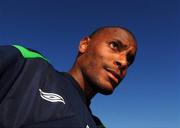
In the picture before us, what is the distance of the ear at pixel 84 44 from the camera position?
4313 mm

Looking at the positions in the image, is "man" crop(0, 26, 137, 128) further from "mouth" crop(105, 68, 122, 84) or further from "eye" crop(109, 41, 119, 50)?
"eye" crop(109, 41, 119, 50)

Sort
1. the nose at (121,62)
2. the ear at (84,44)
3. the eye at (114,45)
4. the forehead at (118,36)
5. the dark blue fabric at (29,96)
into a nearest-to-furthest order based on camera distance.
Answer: the dark blue fabric at (29,96)
the nose at (121,62)
the eye at (114,45)
the forehead at (118,36)
the ear at (84,44)

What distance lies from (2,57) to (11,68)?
0.12 m

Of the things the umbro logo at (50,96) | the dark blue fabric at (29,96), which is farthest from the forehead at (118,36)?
the umbro logo at (50,96)

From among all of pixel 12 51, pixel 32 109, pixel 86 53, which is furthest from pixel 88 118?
pixel 86 53

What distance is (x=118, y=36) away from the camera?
417 centimetres

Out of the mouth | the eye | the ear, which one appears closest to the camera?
the mouth

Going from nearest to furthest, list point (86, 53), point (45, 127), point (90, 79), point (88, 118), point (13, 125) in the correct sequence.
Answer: point (13, 125) → point (45, 127) → point (88, 118) → point (90, 79) → point (86, 53)

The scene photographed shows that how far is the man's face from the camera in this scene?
12.1ft

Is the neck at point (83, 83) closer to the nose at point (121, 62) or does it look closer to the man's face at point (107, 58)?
the man's face at point (107, 58)

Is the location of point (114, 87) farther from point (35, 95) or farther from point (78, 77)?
point (35, 95)

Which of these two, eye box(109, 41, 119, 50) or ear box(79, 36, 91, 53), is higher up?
ear box(79, 36, 91, 53)

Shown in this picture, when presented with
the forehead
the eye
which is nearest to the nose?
the eye

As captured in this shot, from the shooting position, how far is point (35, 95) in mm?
2422
